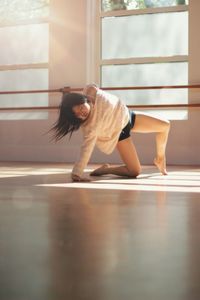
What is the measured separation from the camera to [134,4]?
512 cm

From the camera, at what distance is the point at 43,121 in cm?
532

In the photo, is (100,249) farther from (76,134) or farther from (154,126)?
(76,134)

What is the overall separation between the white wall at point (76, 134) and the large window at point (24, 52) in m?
0.14

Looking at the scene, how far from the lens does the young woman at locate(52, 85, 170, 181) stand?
9.04 feet

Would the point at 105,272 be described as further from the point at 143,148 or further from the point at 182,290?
the point at 143,148

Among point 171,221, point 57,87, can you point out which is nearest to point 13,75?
point 57,87

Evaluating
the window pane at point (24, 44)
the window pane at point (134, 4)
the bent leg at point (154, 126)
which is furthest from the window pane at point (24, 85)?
the bent leg at point (154, 126)

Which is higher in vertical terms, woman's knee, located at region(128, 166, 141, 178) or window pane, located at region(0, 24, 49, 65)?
window pane, located at region(0, 24, 49, 65)

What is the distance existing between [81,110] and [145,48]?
2.54 metres

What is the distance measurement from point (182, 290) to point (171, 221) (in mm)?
630

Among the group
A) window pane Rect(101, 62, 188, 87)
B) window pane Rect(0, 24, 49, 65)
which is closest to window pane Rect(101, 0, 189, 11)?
Answer: window pane Rect(101, 62, 188, 87)

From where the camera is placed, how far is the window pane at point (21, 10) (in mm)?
5492

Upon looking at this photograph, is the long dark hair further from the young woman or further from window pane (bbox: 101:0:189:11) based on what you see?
window pane (bbox: 101:0:189:11)

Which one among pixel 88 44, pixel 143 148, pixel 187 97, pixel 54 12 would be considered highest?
pixel 54 12
